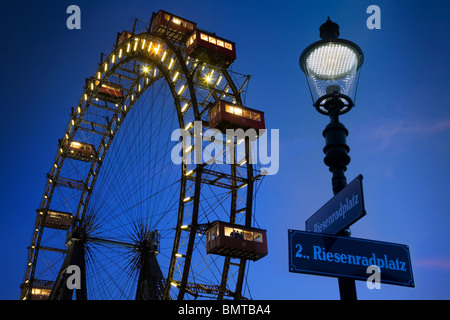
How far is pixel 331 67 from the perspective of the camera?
25.6 feet

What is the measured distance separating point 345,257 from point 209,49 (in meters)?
34.6

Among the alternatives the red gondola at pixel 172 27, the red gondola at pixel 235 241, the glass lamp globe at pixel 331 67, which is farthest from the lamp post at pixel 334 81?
the red gondola at pixel 172 27

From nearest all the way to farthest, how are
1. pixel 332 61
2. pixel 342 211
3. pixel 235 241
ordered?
pixel 342 211 < pixel 332 61 < pixel 235 241

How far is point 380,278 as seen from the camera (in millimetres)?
6566

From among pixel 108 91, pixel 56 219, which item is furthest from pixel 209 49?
pixel 56 219

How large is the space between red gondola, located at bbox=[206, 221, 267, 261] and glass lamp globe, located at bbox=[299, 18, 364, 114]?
85.9 feet

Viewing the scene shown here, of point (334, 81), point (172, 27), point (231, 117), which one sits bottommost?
point (334, 81)

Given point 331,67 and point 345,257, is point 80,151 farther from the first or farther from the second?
point 345,257

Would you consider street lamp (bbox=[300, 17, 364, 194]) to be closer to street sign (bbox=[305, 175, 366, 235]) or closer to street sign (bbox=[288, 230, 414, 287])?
street sign (bbox=[305, 175, 366, 235])

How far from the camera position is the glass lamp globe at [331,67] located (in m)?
7.73

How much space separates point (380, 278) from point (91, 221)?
36.5 m
